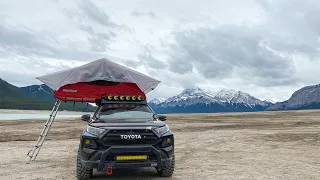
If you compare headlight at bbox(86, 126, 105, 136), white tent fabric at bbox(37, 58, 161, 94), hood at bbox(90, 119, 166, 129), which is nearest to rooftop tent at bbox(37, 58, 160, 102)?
white tent fabric at bbox(37, 58, 161, 94)

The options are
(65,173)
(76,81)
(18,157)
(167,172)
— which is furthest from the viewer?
(18,157)

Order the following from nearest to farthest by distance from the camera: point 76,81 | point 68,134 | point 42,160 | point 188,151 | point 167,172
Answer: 1. point 167,172
2. point 76,81
3. point 42,160
4. point 188,151
5. point 68,134

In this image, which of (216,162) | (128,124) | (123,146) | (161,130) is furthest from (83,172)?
(216,162)

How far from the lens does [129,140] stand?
8.48m

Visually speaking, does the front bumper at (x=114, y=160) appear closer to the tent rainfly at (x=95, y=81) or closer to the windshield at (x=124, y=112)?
the windshield at (x=124, y=112)

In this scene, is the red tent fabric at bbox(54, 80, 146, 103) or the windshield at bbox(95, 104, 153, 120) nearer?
the windshield at bbox(95, 104, 153, 120)

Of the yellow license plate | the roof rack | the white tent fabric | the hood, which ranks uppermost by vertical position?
the white tent fabric

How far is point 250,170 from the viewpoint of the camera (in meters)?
10.9

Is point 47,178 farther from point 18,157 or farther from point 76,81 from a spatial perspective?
point 18,157

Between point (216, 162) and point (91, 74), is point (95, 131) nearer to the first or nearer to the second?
point (91, 74)

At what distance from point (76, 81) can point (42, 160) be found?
3.51 metres

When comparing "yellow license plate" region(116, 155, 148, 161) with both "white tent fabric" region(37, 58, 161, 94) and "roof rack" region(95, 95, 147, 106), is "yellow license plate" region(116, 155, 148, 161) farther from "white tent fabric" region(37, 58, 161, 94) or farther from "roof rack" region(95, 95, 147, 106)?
"white tent fabric" region(37, 58, 161, 94)

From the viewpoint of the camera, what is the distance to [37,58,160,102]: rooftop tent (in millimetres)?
12133

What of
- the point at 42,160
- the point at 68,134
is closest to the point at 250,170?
the point at 42,160
